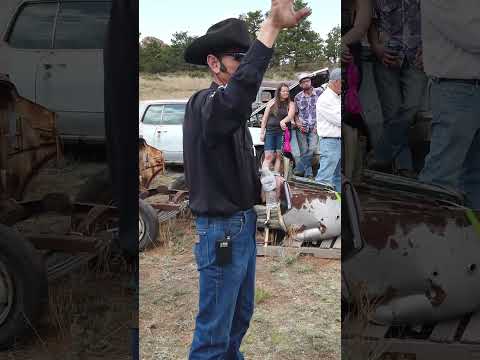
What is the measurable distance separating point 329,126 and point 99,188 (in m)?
0.95

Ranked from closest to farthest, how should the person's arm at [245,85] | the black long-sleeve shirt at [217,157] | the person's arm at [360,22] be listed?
1. the person's arm at [245,85]
2. the black long-sleeve shirt at [217,157]
3. the person's arm at [360,22]

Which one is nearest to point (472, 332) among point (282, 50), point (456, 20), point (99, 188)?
point (456, 20)

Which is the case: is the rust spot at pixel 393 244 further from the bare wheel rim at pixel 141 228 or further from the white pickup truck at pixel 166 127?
the bare wheel rim at pixel 141 228

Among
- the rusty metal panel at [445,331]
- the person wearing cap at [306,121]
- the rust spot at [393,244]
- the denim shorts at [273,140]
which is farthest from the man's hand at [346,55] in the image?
the rusty metal panel at [445,331]

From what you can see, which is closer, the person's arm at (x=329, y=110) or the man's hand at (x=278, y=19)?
the man's hand at (x=278, y=19)

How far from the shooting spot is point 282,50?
Result: 2.23 metres

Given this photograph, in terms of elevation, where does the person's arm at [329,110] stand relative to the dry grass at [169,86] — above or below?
below

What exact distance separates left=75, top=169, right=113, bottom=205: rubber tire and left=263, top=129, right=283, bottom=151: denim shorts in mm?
666

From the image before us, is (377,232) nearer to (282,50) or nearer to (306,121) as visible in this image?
(306,121)

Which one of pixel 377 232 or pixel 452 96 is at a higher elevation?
pixel 452 96

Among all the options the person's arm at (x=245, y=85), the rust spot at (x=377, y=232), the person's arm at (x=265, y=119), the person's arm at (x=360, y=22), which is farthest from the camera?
the rust spot at (x=377, y=232)

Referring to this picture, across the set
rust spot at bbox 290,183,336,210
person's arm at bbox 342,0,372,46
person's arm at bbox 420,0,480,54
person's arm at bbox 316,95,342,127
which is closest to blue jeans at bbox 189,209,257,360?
rust spot at bbox 290,183,336,210

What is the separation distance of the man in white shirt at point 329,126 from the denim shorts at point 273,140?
0.50 feet

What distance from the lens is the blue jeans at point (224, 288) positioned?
7.30 ft
